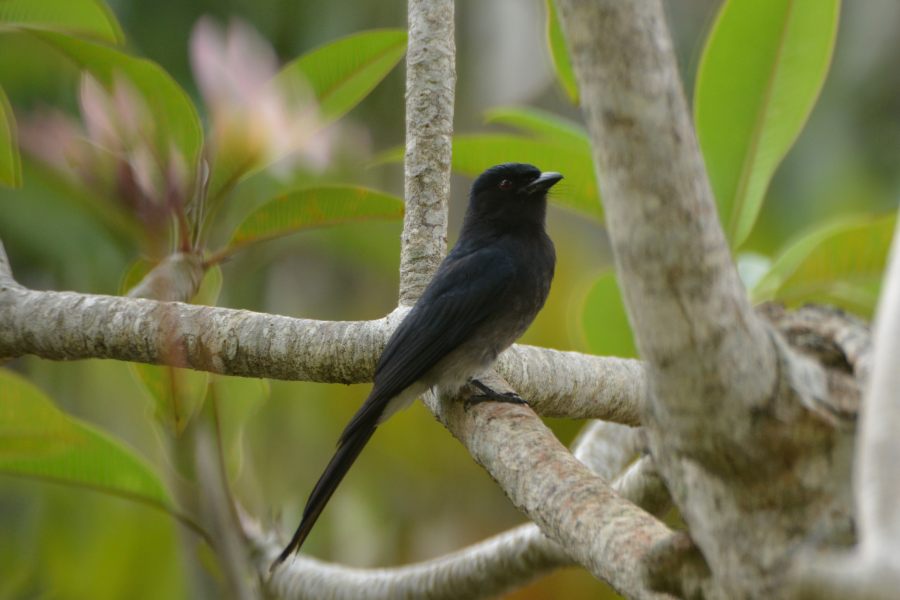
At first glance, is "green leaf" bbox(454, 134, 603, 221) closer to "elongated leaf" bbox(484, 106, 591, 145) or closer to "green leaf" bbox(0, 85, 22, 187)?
"elongated leaf" bbox(484, 106, 591, 145)

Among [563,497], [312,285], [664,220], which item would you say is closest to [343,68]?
[563,497]

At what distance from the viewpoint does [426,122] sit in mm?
2678

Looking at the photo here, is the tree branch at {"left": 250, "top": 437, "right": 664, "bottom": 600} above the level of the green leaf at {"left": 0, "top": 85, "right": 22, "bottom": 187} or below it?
below

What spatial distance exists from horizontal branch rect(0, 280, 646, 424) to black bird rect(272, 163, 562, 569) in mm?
98

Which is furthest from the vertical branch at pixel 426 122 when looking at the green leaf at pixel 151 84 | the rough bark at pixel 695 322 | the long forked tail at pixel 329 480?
the rough bark at pixel 695 322

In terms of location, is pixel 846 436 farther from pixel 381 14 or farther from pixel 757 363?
pixel 381 14

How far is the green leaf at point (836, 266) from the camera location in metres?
2.63

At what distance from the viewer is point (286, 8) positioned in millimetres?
5590

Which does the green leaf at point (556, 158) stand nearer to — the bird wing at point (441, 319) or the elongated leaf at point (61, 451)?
the bird wing at point (441, 319)

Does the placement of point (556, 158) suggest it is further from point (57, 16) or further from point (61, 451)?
point (61, 451)

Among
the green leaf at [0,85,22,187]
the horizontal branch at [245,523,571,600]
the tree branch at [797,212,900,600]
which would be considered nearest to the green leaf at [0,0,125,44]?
the green leaf at [0,85,22,187]

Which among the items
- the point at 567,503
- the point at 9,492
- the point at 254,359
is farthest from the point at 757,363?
the point at 9,492

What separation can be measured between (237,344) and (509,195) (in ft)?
4.07

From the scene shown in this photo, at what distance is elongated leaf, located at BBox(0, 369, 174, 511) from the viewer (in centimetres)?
238
